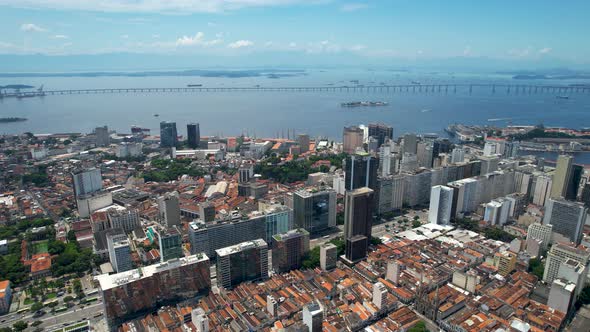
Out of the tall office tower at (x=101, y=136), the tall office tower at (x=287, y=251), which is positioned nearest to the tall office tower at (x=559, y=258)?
the tall office tower at (x=287, y=251)

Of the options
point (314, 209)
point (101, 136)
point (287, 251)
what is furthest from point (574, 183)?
point (101, 136)

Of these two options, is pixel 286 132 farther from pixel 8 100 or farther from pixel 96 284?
pixel 8 100

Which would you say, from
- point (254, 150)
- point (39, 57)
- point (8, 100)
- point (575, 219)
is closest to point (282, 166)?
point (254, 150)

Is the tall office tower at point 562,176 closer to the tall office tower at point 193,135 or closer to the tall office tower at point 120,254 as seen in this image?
the tall office tower at point 120,254

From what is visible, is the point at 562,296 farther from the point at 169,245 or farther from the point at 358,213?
the point at 169,245

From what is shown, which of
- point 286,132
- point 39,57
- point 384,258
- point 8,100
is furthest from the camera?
point 39,57

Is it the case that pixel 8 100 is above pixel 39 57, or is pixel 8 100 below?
below

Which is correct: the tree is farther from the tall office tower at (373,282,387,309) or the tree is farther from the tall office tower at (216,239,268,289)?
the tall office tower at (373,282,387,309)
